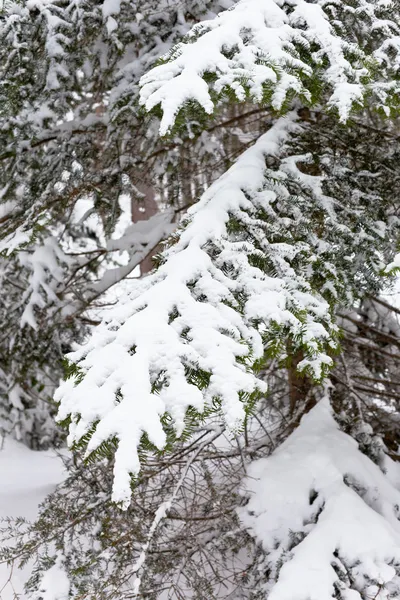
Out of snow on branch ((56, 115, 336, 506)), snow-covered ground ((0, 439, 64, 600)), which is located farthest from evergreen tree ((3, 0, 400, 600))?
snow-covered ground ((0, 439, 64, 600))

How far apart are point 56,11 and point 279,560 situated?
14.4 feet

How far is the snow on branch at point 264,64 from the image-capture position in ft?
9.39

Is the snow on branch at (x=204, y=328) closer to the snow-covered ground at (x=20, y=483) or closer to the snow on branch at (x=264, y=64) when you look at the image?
the snow on branch at (x=264, y=64)

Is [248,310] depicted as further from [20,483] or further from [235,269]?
[20,483]

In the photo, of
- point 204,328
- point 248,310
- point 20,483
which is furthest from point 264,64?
point 20,483

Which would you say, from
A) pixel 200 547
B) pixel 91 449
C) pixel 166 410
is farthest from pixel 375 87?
pixel 200 547

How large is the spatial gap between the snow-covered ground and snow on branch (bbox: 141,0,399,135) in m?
3.52

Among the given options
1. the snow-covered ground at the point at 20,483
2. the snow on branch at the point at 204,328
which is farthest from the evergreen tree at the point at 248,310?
the snow-covered ground at the point at 20,483

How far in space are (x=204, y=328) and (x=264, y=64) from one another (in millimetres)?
1395

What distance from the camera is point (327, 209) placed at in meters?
3.78

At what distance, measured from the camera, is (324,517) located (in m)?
3.86

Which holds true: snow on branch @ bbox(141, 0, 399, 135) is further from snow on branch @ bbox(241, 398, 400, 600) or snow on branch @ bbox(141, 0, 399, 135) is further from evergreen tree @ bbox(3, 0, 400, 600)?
snow on branch @ bbox(241, 398, 400, 600)

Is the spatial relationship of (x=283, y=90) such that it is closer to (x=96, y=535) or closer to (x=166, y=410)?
(x=166, y=410)

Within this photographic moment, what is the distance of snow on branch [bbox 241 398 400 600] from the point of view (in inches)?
136
